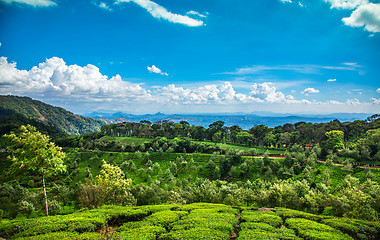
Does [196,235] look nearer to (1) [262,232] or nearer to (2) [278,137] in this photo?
(1) [262,232]

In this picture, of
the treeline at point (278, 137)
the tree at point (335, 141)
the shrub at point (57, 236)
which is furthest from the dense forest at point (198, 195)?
the treeline at point (278, 137)

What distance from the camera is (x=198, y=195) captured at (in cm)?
4197

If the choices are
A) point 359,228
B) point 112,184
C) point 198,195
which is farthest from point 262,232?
point 198,195

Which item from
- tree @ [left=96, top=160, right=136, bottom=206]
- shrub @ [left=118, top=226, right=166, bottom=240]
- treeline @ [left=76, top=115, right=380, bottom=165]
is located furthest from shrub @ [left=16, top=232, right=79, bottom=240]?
treeline @ [left=76, top=115, right=380, bottom=165]

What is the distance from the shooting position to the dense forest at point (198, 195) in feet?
57.9

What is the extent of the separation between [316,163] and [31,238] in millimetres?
88870

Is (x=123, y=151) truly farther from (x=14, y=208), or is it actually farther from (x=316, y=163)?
(x=316, y=163)

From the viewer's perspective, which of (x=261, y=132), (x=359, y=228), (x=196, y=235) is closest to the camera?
(x=196, y=235)

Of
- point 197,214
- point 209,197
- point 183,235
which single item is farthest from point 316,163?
point 183,235

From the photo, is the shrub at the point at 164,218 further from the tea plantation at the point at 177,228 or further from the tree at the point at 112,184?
the tree at the point at 112,184

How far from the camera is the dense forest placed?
17641 millimetres

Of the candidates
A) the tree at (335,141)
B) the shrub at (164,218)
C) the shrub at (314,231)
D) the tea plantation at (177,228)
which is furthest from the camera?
the tree at (335,141)

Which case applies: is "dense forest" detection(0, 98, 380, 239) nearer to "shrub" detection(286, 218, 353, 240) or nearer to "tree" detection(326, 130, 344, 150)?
"shrub" detection(286, 218, 353, 240)

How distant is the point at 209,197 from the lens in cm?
4091
